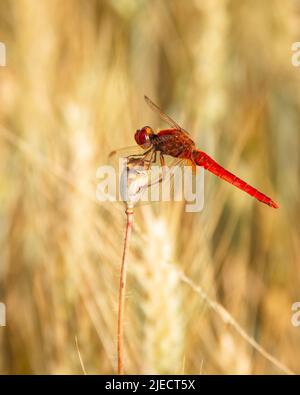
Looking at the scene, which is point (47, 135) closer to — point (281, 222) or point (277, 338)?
point (281, 222)

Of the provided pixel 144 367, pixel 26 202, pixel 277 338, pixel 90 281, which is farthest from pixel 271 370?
pixel 26 202

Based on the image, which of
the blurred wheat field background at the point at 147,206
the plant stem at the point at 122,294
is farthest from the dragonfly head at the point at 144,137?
the plant stem at the point at 122,294

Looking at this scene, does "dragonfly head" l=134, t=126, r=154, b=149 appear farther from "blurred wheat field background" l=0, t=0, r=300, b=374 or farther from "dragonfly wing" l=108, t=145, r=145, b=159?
"blurred wheat field background" l=0, t=0, r=300, b=374

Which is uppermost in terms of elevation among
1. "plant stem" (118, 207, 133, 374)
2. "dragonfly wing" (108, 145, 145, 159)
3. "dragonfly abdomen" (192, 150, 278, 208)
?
"dragonfly wing" (108, 145, 145, 159)

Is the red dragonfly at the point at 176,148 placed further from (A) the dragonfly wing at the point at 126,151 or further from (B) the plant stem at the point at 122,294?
(B) the plant stem at the point at 122,294

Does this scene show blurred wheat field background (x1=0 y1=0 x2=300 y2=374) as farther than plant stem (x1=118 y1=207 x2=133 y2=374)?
Yes

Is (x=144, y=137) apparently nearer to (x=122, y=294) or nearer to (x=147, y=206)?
(x=147, y=206)

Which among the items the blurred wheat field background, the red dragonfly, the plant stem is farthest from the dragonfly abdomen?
the plant stem
